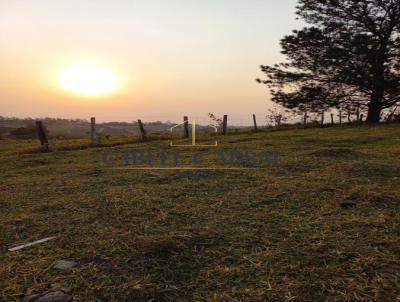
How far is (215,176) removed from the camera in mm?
6648

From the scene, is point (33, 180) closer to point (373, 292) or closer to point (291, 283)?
point (291, 283)

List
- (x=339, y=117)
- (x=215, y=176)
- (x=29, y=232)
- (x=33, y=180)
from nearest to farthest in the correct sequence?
(x=29, y=232) → (x=215, y=176) → (x=33, y=180) → (x=339, y=117)

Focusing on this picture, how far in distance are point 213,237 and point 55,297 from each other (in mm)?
1527

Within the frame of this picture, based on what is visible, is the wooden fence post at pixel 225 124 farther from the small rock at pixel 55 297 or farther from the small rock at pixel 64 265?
the small rock at pixel 55 297

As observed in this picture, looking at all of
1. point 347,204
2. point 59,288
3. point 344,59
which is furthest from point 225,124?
point 59,288

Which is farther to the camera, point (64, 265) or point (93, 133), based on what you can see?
point (93, 133)

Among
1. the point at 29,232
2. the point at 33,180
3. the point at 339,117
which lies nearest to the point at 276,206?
the point at 29,232

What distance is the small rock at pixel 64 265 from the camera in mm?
3068

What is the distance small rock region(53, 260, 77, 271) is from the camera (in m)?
3.07

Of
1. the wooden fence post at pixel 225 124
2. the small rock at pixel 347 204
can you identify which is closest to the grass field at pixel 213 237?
the small rock at pixel 347 204

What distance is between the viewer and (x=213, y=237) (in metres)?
3.60

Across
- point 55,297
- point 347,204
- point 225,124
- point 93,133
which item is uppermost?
point 225,124

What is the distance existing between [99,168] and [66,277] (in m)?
5.85

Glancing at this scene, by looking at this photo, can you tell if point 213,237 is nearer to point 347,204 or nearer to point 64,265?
point 64,265
